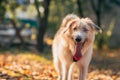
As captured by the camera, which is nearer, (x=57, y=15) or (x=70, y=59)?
(x=70, y=59)

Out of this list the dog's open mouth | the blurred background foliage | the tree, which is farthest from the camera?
the blurred background foliage

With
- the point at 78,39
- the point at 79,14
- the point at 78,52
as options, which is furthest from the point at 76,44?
the point at 79,14

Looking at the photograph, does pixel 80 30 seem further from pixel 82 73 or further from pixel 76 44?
pixel 82 73

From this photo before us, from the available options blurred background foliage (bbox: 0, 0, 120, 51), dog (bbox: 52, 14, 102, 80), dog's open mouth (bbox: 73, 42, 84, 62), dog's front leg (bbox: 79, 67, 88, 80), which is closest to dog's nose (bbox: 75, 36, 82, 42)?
dog (bbox: 52, 14, 102, 80)

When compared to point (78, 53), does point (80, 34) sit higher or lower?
higher

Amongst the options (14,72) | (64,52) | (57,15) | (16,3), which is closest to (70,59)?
(64,52)

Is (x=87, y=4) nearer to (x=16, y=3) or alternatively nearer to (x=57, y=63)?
(x=16, y=3)

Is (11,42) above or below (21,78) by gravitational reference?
above

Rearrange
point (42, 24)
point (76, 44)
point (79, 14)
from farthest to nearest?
1. point (79, 14)
2. point (42, 24)
3. point (76, 44)

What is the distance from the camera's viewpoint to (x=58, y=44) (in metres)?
8.90

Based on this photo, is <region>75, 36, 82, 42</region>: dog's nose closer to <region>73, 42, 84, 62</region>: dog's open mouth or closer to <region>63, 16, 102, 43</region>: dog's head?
<region>63, 16, 102, 43</region>: dog's head

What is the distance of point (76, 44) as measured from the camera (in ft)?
26.0

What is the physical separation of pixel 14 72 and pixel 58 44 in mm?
2800

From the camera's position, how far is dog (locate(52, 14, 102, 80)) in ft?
25.5
